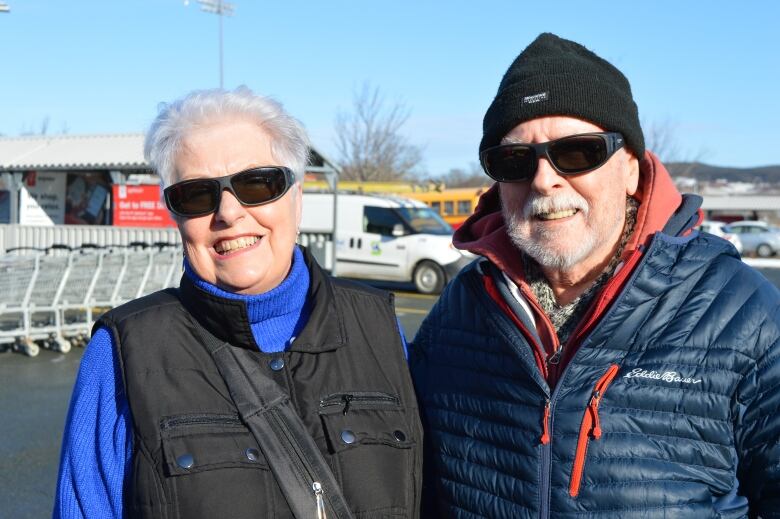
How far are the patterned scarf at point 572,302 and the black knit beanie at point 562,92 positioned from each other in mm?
205

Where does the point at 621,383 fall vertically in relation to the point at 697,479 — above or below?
above

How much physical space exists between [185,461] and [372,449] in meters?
0.51

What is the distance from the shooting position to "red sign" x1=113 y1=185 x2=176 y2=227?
57.8 ft

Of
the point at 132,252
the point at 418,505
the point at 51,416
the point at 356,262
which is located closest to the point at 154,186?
the point at 356,262

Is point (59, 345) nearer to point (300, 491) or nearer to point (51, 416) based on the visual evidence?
point (51, 416)

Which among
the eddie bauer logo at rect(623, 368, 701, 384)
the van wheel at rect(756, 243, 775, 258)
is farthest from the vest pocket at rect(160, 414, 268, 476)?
the van wheel at rect(756, 243, 775, 258)

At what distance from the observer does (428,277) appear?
17.3 metres

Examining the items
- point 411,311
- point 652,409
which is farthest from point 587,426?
point 411,311

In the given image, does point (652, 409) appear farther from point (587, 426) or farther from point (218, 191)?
point (218, 191)

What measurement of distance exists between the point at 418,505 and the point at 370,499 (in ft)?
0.68

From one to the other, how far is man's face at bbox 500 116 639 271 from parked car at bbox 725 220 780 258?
120 ft

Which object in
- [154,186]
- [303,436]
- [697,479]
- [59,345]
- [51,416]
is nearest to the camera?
[697,479]

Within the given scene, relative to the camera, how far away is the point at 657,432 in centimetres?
209

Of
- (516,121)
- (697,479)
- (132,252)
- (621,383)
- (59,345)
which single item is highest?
(516,121)
